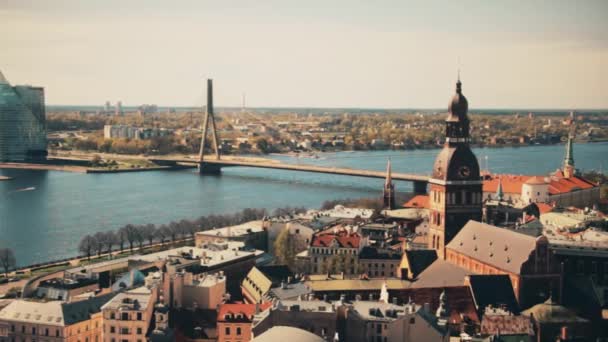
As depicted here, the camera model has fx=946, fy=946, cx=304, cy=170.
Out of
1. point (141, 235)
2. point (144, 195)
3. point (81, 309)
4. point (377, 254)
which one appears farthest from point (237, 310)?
point (144, 195)

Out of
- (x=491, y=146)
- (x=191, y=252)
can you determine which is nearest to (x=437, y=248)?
(x=191, y=252)

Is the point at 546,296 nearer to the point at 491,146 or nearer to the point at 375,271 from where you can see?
the point at 375,271

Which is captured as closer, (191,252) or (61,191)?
(191,252)

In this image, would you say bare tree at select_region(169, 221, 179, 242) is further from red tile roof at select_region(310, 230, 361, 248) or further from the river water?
red tile roof at select_region(310, 230, 361, 248)

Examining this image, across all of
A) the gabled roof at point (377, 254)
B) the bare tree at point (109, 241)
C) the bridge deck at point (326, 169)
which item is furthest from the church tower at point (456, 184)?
the bridge deck at point (326, 169)

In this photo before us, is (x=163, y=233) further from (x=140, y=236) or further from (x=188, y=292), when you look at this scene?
(x=188, y=292)

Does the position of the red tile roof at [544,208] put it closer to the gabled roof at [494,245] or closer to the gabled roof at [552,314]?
the gabled roof at [494,245]
